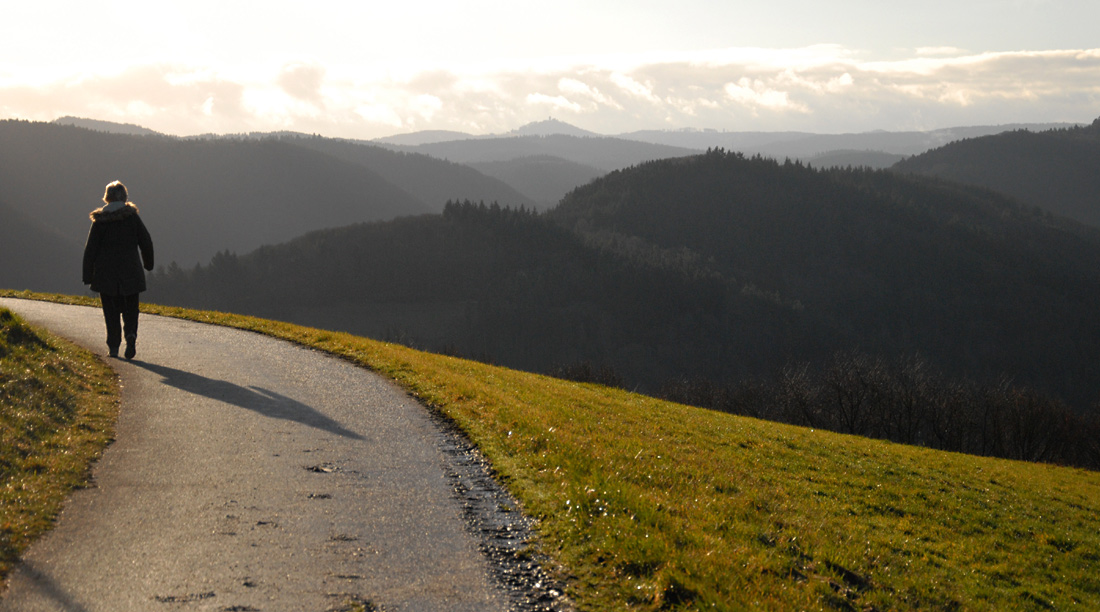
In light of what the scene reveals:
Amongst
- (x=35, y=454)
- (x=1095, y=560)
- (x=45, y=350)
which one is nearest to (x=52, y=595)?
(x=35, y=454)

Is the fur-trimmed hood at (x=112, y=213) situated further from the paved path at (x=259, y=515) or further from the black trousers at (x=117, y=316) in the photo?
the paved path at (x=259, y=515)

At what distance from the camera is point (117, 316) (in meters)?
14.8

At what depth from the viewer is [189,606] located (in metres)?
5.40

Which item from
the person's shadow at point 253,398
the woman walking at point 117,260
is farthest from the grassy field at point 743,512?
the woman walking at point 117,260

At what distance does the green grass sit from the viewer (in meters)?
6.90

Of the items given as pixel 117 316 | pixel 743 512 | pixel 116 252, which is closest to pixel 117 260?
pixel 116 252

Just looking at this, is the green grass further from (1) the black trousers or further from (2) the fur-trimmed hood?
(2) the fur-trimmed hood

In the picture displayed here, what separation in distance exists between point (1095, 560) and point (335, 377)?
44.6 feet

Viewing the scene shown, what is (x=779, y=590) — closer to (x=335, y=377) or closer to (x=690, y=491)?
(x=690, y=491)

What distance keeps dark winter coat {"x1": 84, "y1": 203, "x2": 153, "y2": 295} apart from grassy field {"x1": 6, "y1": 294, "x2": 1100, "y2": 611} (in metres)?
4.82

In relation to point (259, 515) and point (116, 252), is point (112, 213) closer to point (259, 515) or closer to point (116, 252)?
point (116, 252)

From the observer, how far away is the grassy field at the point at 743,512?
6.64m

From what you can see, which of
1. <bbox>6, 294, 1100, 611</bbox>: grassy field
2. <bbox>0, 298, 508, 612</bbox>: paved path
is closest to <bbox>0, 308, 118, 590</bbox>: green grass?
<bbox>0, 298, 508, 612</bbox>: paved path

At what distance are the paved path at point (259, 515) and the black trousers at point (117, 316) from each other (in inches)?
82.9
